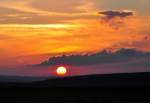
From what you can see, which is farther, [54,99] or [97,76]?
[97,76]

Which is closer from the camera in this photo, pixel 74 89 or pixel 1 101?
pixel 1 101

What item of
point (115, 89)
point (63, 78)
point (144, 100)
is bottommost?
Result: point (144, 100)

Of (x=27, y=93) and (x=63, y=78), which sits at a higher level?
(x=63, y=78)

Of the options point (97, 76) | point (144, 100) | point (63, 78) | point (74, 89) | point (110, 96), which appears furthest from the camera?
point (97, 76)

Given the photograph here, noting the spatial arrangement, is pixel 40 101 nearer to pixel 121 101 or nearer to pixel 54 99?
pixel 54 99

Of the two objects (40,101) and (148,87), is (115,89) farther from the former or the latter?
(40,101)

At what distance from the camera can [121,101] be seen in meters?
28.0

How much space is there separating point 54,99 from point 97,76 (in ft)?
101

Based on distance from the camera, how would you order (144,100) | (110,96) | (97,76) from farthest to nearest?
(97,76)
(110,96)
(144,100)

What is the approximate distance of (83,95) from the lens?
2962cm

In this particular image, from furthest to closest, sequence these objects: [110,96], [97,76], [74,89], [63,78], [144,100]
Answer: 1. [97,76]
2. [63,78]
3. [74,89]
4. [110,96]
5. [144,100]

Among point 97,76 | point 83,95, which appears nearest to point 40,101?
point 83,95

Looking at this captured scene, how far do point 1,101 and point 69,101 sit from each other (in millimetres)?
4033

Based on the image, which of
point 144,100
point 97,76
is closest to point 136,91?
point 144,100
